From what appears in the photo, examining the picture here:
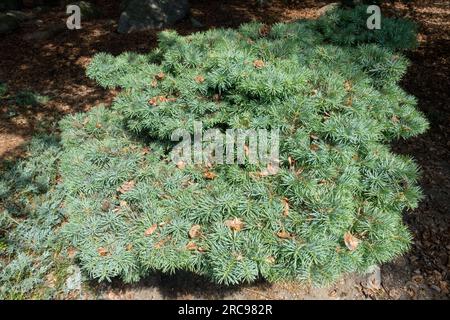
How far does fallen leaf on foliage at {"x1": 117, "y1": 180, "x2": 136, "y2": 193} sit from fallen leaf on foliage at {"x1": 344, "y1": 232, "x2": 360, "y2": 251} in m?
1.55

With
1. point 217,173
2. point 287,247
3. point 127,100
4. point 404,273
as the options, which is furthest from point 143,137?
point 404,273

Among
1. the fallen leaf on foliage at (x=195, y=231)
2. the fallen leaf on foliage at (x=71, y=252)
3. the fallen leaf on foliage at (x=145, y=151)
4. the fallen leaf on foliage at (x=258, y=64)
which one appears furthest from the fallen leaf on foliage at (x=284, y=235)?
the fallen leaf on foliage at (x=71, y=252)

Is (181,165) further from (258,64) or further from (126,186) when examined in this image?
(258,64)

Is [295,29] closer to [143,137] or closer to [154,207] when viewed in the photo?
[143,137]

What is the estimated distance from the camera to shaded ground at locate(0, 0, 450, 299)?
303 centimetres

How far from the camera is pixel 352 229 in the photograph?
2.32 meters

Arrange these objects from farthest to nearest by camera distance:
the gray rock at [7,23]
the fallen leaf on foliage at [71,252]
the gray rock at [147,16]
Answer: the gray rock at [7,23], the gray rock at [147,16], the fallen leaf on foliage at [71,252]

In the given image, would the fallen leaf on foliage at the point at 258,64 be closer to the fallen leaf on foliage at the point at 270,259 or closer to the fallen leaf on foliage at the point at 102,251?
the fallen leaf on foliage at the point at 270,259

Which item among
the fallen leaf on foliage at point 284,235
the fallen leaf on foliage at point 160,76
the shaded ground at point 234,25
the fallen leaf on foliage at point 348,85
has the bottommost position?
the shaded ground at point 234,25

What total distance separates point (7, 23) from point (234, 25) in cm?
491

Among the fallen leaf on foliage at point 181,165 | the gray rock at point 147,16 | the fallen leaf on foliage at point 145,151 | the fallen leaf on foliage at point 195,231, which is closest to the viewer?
the fallen leaf on foliage at point 195,231

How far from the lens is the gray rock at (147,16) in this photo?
24.3ft

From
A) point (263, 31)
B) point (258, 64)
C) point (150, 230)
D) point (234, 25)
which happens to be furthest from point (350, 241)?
point (234, 25)

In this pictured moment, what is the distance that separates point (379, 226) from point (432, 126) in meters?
3.24
